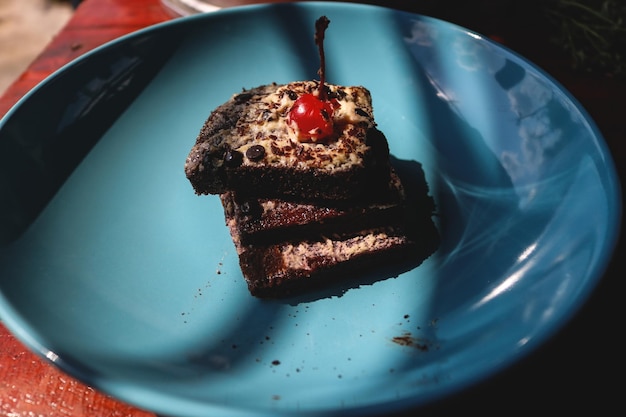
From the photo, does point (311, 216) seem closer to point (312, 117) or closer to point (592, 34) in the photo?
point (312, 117)

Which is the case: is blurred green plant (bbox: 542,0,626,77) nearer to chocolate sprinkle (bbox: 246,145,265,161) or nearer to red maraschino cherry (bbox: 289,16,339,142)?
red maraschino cherry (bbox: 289,16,339,142)

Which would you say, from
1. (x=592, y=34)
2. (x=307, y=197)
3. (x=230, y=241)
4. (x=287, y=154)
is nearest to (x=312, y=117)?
(x=287, y=154)

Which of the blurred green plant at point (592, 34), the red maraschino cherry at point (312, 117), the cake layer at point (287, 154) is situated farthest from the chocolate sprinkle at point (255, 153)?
the blurred green plant at point (592, 34)

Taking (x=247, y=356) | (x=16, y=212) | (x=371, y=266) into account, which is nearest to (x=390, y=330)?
(x=371, y=266)

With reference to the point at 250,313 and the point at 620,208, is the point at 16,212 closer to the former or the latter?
the point at 250,313

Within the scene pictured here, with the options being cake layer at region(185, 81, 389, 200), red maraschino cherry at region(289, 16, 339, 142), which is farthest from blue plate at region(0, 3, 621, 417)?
red maraschino cherry at region(289, 16, 339, 142)

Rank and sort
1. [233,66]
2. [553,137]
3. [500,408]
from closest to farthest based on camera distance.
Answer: [500,408] → [553,137] → [233,66]

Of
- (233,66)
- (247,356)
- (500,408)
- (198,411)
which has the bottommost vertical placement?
(500,408)
